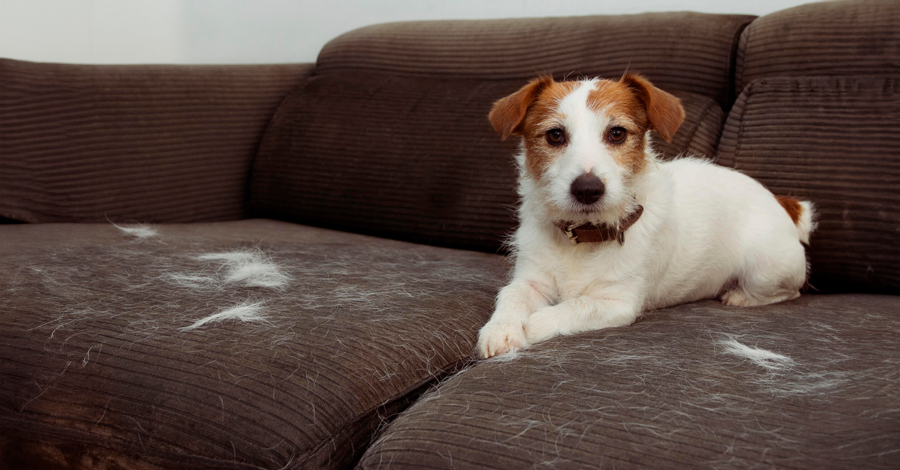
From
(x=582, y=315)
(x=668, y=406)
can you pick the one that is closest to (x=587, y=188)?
(x=582, y=315)

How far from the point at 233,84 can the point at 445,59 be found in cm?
76

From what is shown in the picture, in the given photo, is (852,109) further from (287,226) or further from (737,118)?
(287,226)

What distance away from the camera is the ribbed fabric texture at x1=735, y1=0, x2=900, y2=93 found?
1.94m

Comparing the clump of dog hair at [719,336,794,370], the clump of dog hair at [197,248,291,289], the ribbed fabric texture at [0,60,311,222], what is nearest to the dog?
the clump of dog hair at [719,336,794,370]

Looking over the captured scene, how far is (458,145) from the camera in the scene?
7.47ft

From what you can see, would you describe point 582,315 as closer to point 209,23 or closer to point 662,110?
point 662,110

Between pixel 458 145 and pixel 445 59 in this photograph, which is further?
pixel 445 59

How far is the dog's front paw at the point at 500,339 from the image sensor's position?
1353 mm

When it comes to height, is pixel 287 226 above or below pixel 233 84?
below

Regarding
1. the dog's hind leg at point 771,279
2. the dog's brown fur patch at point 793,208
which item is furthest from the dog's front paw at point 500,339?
the dog's brown fur patch at point 793,208

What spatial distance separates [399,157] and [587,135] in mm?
914

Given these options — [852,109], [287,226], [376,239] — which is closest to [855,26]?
[852,109]

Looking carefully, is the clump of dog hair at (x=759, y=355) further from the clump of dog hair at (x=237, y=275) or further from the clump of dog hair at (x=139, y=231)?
the clump of dog hair at (x=139, y=231)

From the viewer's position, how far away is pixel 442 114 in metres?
2.36
